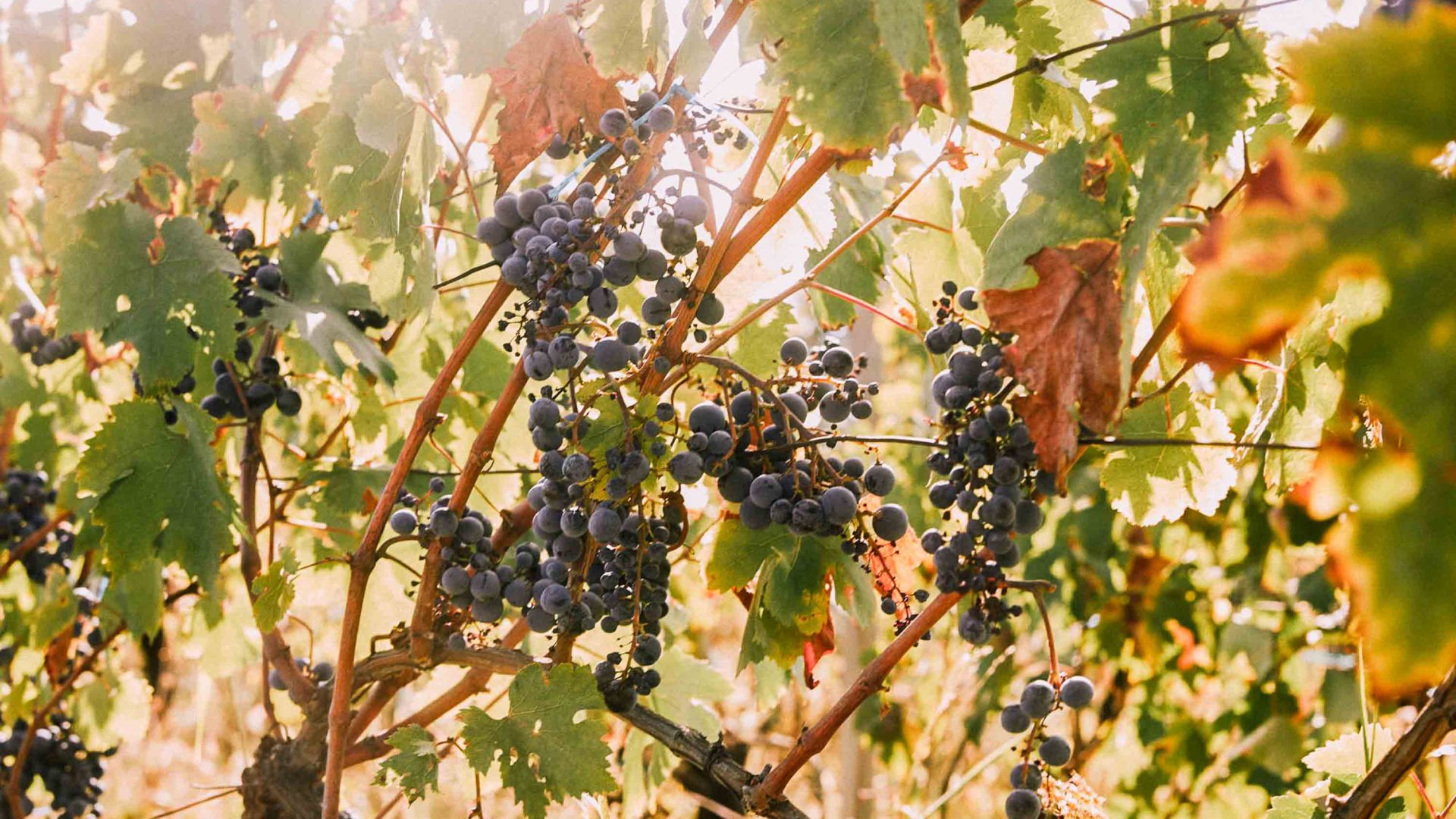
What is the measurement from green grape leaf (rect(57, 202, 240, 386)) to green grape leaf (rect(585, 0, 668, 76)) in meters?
0.66

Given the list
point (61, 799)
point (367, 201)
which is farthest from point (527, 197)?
point (61, 799)

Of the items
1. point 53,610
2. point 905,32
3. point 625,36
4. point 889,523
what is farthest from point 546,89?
point 53,610

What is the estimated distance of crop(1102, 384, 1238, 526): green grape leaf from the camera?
112 cm

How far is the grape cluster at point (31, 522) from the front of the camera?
2.09m

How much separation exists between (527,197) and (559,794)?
23.4 inches

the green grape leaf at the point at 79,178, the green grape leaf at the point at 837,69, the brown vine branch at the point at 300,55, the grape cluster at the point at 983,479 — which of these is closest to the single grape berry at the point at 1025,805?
the grape cluster at the point at 983,479

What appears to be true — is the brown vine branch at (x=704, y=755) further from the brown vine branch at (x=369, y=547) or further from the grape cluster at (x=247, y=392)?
the grape cluster at (x=247, y=392)

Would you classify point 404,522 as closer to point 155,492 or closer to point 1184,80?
point 155,492

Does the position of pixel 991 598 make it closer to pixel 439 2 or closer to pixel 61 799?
pixel 439 2

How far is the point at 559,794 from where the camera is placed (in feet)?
3.45

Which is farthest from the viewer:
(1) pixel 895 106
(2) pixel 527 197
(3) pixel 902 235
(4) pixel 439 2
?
(3) pixel 902 235

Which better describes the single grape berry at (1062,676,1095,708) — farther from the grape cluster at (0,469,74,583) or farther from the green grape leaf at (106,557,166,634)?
the grape cluster at (0,469,74,583)

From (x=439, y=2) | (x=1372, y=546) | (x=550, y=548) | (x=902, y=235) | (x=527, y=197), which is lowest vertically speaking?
(x=1372, y=546)

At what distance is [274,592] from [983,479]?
0.76 meters
